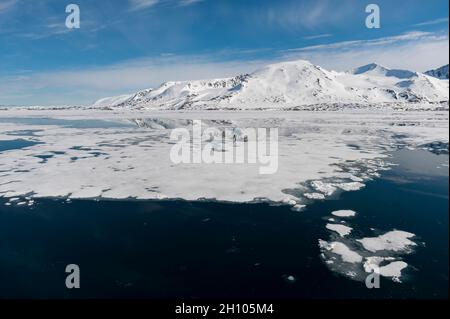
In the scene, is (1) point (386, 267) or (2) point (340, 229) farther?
(2) point (340, 229)

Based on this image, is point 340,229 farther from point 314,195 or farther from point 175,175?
point 175,175

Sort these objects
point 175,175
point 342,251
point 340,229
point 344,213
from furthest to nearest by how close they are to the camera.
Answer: point 175,175 → point 344,213 → point 340,229 → point 342,251

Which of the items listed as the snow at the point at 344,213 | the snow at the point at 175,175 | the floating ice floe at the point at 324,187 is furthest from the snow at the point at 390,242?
the floating ice floe at the point at 324,187

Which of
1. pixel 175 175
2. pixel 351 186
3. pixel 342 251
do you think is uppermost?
pixel 175 175

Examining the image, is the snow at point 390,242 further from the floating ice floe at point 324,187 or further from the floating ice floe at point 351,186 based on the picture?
the floating ice floe at point 351,186

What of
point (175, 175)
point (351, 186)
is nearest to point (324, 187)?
point (351, 186)
